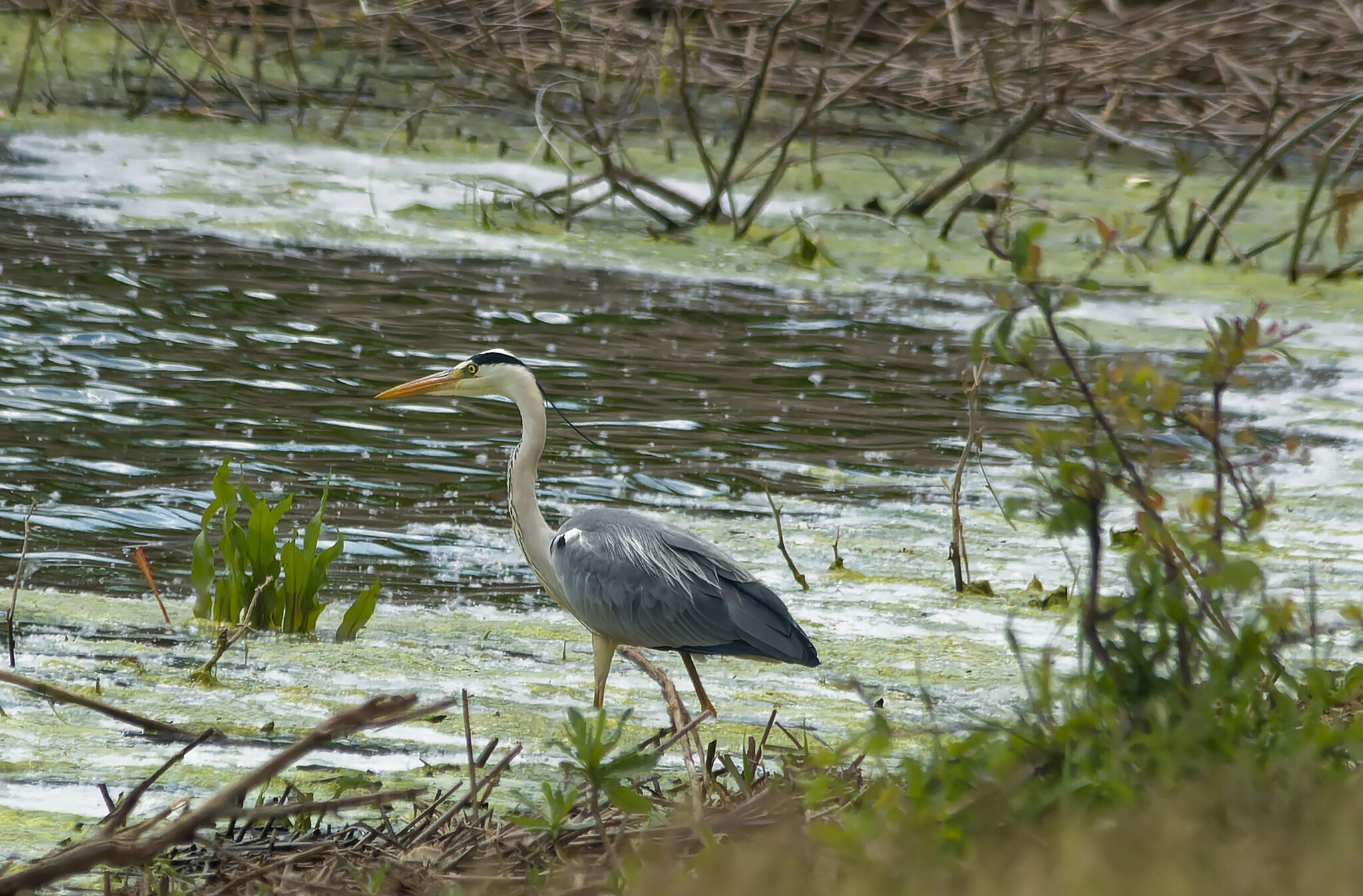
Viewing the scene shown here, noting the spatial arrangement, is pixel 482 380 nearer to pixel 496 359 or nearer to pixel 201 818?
pixel 496 359

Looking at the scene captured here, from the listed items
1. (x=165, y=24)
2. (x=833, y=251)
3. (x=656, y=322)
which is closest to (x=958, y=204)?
(x=833, y=251)

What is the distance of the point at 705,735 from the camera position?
442cm

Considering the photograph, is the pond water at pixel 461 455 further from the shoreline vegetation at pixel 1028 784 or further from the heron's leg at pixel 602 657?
the shoreline vegetation at pixel 1028 784

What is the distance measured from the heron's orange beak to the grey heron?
18.2 inches

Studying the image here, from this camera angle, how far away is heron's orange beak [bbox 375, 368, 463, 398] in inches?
215

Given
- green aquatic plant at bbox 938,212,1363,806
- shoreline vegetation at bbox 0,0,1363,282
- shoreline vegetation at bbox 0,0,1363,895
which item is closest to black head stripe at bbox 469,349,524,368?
shoreline vegetation at bbox 0,0,1363,895

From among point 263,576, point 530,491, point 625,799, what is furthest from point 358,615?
point 625,799

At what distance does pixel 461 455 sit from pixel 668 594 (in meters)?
3.27

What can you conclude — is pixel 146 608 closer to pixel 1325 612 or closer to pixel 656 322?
pixel 1325 612

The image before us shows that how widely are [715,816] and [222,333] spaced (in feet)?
21.2

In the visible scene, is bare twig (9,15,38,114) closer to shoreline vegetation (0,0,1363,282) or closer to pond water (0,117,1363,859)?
shoreline vegetation (0,0,1363,282)

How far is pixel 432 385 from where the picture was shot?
5500 mm

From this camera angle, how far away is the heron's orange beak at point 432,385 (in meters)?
5.45

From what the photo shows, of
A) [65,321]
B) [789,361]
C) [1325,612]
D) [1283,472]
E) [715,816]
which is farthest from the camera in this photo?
[789,361]
